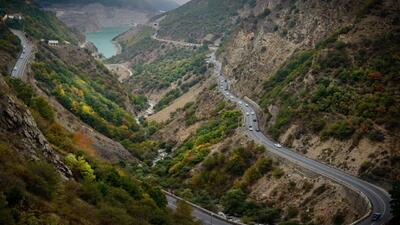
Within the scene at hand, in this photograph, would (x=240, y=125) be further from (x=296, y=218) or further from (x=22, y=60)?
(x=22, y=60)

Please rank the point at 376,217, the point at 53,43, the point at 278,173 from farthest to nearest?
the point at 53,43, the point at 278,173, the point at 376,217

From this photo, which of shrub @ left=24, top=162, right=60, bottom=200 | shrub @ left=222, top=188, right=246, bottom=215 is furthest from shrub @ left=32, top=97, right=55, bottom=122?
shrub @ left=24, top=162, right=60, bottom=200

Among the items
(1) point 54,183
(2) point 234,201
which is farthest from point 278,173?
(1) point 54,183

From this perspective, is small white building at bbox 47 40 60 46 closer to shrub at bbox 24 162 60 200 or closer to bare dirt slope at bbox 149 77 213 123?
bare dirt slope at bbox 149 77 213 123

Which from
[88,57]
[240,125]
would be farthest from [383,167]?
[88,57]

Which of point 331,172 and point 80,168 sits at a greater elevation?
point 80,168

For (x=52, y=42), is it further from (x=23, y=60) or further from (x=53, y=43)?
(x=23, y=60)
